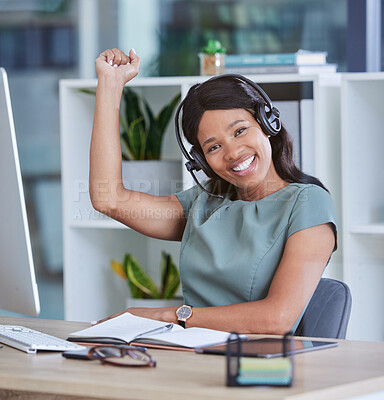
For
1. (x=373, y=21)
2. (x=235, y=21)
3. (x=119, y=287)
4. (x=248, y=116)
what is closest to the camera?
(x=248, y=116)

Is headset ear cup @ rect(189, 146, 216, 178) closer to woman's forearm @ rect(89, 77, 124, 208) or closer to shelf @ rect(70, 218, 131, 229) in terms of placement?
woman's forearm @ rect(89, 77, 124, 208)

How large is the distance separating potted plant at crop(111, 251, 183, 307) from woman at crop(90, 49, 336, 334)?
2.52 ft

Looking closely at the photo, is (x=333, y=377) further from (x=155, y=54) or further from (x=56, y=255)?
(x=56, y=255)

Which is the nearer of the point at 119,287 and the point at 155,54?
the point at 119,287

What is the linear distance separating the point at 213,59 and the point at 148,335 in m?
1.38

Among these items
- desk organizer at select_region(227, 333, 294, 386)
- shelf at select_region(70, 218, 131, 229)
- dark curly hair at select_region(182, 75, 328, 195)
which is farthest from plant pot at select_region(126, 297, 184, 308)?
desk organizer at select_region(227, 333, 294, 386)

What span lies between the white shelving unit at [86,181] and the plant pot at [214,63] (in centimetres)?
7

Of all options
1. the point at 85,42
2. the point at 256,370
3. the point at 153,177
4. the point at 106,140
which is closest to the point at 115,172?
the point at 106,140

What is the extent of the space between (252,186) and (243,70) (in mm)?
784

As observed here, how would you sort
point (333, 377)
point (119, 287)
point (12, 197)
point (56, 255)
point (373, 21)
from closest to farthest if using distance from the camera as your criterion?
point (333, 377) < point (12, 197) < point (373, 21) < point (119, 287) < point (56, 255)

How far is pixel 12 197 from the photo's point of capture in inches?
49.1

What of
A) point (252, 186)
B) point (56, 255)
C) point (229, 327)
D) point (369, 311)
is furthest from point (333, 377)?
point (56, 255)

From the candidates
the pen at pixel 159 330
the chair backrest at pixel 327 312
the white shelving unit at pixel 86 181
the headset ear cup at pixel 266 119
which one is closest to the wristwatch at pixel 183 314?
the pen at pixel 159 330

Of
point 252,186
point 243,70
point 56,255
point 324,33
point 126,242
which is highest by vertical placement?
point 324,33
